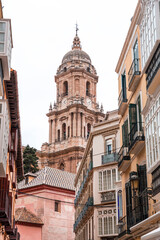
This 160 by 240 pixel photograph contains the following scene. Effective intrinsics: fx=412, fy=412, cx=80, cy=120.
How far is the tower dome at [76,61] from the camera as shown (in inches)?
2918

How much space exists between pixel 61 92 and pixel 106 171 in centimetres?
4653

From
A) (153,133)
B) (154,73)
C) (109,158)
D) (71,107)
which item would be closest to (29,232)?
(109,158)

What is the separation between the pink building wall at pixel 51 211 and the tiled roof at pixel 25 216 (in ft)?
2.34

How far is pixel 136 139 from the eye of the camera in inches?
640

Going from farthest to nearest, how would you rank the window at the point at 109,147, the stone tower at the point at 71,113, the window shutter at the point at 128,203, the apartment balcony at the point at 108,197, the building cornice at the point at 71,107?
the building cornice at the point at 71,107 < the stone tower at the point at 71,113 < the window at the point at 109,147 < the apartment balcony at the point at 108,197 < the window shutter at the point at 128,203

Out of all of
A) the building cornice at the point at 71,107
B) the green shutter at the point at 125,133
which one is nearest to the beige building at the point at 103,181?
the green shutter at the point at 125,133

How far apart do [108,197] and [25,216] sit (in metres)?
15.5

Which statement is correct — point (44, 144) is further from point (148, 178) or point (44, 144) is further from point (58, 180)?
point (148, 178)

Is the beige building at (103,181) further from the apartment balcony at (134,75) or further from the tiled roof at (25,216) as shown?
the tiled roof at (25,216)

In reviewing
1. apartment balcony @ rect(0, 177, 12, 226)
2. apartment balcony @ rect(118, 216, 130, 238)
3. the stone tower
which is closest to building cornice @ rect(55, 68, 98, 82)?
the stone tower

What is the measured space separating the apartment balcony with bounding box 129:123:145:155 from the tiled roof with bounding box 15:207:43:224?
24.1 metres

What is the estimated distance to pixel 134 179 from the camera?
16.5 m

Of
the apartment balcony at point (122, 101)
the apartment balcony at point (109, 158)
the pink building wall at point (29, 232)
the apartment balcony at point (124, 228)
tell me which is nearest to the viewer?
the apartment balcony at point (124, 228)

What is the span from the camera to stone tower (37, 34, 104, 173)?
66.5 meters
